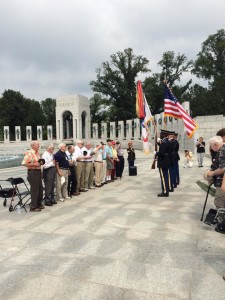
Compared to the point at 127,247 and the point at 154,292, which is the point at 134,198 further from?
the point at 154,292

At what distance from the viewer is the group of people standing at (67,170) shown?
712 cm

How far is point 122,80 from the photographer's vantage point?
6200cm

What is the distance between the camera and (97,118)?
232 ft

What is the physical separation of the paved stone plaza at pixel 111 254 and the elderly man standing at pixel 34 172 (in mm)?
414

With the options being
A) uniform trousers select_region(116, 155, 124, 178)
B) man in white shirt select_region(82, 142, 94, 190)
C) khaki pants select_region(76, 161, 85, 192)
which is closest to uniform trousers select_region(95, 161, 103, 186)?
man in white shirt select_region(82, 142, 94, 190)

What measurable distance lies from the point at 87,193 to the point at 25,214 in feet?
9.30

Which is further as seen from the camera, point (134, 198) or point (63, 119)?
point (63, 119)

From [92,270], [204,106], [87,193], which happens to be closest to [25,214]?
[87,193]

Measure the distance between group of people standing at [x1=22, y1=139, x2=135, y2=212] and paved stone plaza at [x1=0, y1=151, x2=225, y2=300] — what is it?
0.60 meters

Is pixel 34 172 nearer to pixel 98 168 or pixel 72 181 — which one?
pixel 72 181

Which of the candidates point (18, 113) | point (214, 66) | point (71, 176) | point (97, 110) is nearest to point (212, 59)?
point (214, 66)

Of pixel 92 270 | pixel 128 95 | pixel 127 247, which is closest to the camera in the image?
pixel 92 270

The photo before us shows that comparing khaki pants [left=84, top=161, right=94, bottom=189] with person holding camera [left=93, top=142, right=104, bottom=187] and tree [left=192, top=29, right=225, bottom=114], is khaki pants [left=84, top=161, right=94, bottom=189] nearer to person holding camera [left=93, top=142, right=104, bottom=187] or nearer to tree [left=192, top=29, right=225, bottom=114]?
person holding camera [left=93, top=142, right=104, bottom=187]

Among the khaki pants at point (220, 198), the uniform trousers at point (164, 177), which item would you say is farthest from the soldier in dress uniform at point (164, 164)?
the khaki pants at point (220, 198)
